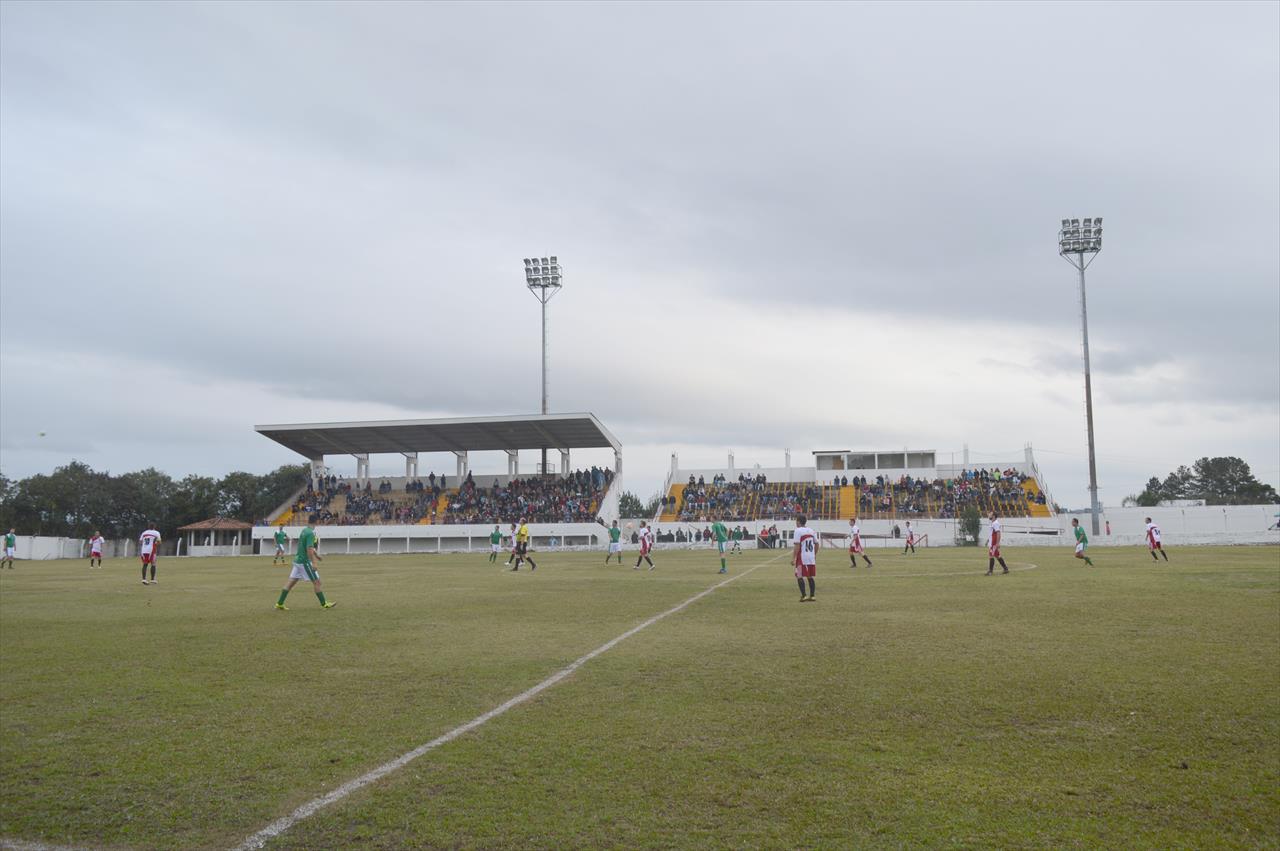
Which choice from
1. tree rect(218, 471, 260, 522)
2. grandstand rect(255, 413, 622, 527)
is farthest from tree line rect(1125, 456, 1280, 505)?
tree rect(218, 471, 260, 522)

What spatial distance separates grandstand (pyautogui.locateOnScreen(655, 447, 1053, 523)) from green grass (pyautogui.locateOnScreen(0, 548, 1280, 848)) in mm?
52413

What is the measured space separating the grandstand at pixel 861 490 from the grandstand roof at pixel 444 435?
9.14 meters

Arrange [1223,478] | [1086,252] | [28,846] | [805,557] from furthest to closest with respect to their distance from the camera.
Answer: [1223,478]
[1086,252]
[805,557]
[28,846]

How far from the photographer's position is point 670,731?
7.28 m

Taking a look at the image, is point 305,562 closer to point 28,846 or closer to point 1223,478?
point 28,846

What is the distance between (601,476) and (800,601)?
54655 millimetres

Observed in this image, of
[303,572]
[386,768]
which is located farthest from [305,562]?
[386,768]

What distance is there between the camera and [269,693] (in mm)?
9180

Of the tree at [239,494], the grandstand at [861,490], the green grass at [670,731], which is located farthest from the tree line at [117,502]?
the green grass at [670,731]

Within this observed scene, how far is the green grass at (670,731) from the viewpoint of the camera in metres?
5.27

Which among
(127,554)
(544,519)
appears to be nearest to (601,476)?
(544,519)

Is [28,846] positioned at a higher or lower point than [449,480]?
lower

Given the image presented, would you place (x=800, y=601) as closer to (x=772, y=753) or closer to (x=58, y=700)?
(x=772, y=753)

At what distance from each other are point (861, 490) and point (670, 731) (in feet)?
220
